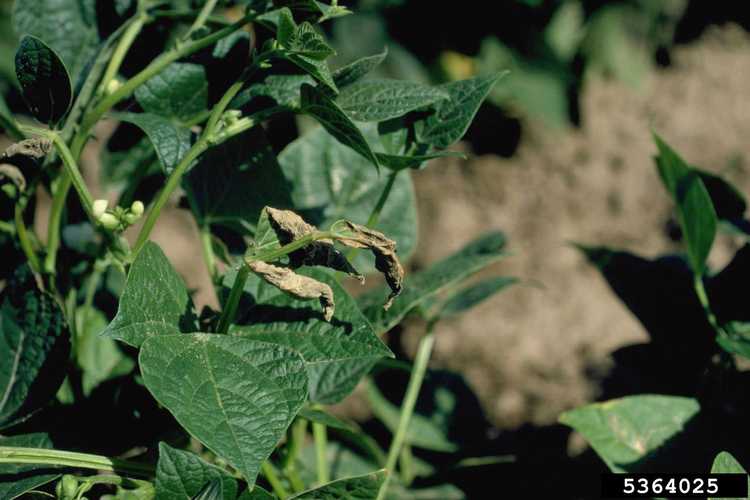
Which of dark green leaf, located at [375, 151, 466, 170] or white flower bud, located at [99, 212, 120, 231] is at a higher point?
white flower bud, located at [99, 212, 120, 231]

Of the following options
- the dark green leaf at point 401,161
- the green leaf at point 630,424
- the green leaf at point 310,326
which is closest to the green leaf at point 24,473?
the green leaf at point 310,326

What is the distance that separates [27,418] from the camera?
762 mm

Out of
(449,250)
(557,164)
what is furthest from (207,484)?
(557,164)

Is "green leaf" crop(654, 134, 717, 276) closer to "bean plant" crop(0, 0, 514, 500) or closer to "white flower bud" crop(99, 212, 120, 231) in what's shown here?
"bean plant" crop(0, 0, 514, 500)

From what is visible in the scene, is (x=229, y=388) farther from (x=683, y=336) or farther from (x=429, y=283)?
(x=683, y=336)

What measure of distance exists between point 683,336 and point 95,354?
757mm

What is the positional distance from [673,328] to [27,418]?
2.57 feet

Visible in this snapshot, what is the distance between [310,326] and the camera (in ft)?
2.33

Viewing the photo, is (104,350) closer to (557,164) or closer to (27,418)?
(27,418)

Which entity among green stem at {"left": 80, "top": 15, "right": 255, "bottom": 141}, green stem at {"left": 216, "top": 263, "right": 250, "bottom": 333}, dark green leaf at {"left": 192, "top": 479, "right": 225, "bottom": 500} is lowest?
dark green leaf at {"left": 192, "top": 479, "right": 225, "bottom": 500}

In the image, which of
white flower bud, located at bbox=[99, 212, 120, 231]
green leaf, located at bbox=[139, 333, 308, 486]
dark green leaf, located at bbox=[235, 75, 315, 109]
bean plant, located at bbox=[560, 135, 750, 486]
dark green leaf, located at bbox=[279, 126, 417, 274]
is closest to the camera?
green leaf, located at bbox=[139, 333, 308, 486]

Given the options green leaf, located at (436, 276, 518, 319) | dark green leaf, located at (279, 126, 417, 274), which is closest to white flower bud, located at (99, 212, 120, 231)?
dark green leaf, located at (279, 126, 417, 274)

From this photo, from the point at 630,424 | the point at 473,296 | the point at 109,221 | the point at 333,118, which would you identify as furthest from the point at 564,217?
the point at 109,221

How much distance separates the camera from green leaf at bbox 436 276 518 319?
1031 mm
